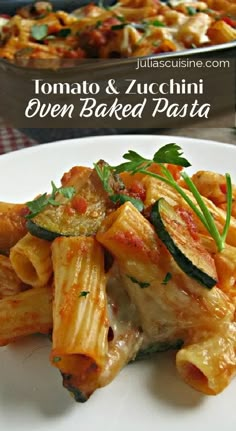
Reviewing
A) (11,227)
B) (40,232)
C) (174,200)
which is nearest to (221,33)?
(174,200)

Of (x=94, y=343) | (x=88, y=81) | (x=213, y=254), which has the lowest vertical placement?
(x=94, y=343)

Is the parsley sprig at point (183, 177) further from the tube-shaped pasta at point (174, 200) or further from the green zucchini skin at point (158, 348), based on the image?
the green zucchini skin at point (158, 348)

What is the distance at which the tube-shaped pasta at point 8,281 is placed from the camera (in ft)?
6.88

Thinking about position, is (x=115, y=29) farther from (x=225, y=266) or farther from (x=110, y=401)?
(x=110, y=401)

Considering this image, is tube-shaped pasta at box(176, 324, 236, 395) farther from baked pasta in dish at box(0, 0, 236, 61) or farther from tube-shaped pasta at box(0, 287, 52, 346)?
baked pasta in dish at box(0, 0, 236, 61)

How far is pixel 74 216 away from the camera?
199cm

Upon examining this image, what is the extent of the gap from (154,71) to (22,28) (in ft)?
3.85

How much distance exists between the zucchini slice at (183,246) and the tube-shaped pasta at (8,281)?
478 mm

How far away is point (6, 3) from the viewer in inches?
175

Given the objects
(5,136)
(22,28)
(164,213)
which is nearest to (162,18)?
(22,28)

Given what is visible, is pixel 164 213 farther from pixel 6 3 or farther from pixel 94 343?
pixel 6 3

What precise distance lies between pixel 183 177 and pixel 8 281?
640 mm

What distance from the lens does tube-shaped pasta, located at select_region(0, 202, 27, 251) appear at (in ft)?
7.07

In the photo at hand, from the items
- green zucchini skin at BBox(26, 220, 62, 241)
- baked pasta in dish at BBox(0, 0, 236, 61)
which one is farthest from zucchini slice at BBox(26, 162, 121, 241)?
baked pasta in dish at BBox(0, 0, 236, 61)
